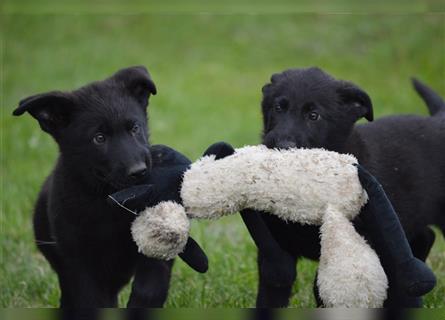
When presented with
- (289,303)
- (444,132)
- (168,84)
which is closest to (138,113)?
(289,303)

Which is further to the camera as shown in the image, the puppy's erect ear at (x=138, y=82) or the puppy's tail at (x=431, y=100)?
the puppy's tail at (x=431, y=100)

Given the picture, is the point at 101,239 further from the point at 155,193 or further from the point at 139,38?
the point at 139,38

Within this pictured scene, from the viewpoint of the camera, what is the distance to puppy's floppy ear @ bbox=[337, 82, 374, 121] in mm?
3959

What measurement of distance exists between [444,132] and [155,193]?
185 centimetres

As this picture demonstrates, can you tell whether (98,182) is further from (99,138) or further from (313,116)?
(313,116)

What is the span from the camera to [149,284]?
368 centimetres

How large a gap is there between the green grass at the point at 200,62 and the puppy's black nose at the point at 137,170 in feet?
8.04

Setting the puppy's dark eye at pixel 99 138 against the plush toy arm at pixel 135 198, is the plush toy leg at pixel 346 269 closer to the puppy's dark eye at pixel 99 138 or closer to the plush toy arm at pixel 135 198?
the plush toy arm at pixel 135 198

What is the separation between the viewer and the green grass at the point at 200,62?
8562 millimetres

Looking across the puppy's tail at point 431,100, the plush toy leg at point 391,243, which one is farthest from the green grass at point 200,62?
the plush toy leg at point 391,243

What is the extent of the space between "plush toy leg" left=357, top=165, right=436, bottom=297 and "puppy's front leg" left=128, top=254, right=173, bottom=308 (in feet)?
3.19

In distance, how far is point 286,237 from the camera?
3826 mm

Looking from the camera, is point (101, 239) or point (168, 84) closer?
point (101, 239)

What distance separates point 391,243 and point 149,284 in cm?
112
